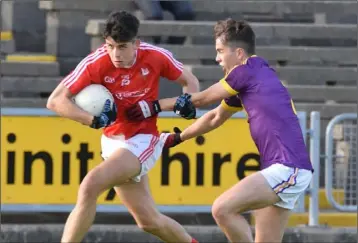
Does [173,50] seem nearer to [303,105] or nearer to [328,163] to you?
[303,105]

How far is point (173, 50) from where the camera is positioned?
48.2ft

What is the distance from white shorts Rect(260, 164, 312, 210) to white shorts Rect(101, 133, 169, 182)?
4.07 feet

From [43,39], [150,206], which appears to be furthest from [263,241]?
[43,39]

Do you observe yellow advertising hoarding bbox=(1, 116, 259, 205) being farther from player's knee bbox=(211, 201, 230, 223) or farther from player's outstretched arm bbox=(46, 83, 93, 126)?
player's knee bbox=(211, 201, 230, 223)

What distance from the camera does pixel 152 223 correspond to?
9.84 metres

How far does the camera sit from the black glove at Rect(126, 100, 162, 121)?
9.55m

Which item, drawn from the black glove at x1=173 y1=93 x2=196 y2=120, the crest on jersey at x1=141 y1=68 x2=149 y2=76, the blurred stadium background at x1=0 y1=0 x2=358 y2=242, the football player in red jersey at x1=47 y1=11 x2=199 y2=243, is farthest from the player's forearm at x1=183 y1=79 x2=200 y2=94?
the blurred stadium background at x1=0 y1=0 x2=358 y2=242

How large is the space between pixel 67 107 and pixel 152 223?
1.08 metres

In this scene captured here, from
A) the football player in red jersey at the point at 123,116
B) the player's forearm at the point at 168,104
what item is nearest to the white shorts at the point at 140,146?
the football player in red jersey at the point at 123,116

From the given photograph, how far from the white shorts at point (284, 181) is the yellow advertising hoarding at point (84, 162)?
3262 millimetres

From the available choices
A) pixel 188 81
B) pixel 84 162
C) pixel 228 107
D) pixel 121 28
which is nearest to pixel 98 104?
pixel 121 28

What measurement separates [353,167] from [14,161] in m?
3.11

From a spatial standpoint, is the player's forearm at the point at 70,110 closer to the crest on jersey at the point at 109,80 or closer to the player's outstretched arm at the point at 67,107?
the player's outstretched arm at the point at 67,107

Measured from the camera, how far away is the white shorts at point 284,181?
8742mm
